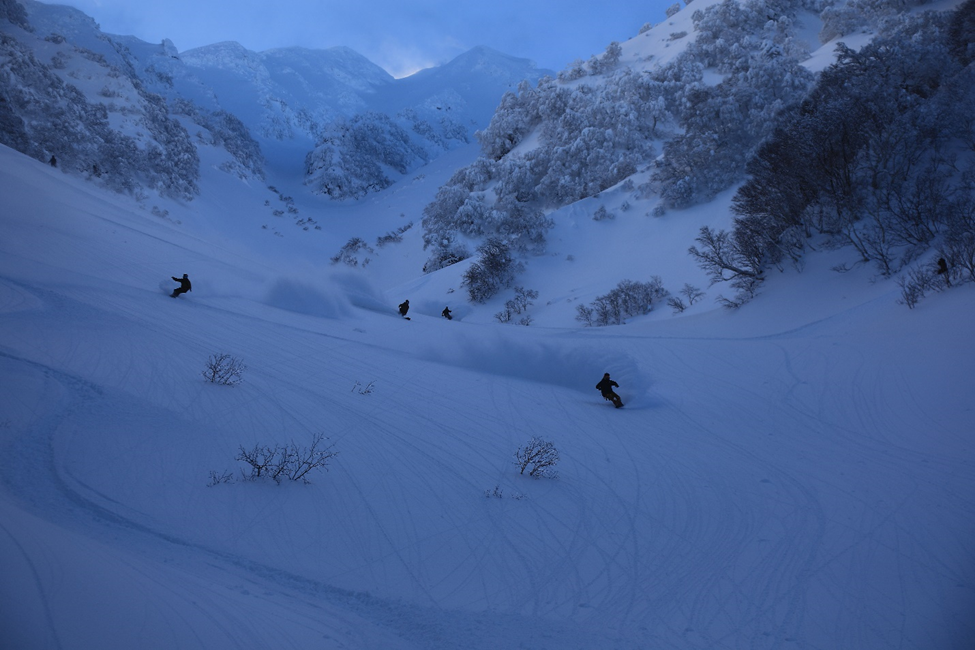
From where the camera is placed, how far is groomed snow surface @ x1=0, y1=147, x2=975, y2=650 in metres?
3.32

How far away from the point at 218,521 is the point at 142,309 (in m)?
7.38

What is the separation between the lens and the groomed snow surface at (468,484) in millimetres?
3324

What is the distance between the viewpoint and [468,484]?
5305mm

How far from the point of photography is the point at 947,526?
4.68 metres

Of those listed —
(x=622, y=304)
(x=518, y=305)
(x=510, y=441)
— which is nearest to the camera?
(x=510, y=441)

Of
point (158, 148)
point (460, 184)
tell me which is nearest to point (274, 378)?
point (460, 184)

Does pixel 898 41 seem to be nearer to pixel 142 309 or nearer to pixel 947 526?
pixel 947 526

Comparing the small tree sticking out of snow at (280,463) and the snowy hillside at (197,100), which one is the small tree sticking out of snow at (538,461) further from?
the snowy hillside at (197,100)

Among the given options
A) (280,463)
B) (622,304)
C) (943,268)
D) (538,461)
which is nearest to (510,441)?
(538,461)

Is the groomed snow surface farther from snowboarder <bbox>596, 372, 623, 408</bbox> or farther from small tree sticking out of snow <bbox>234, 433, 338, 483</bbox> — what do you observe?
snowboarder <bbox>596, 372, 623, 408</bbox>

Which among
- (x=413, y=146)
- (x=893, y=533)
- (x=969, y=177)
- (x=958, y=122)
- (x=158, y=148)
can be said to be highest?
(x=413, y=146)

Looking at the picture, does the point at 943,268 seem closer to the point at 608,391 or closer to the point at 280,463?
the point at 608,391

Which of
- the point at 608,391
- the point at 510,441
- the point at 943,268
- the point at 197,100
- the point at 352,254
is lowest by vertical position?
the point at 510,441

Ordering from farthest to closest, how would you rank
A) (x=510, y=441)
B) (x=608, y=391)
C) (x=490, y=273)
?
(x=490, y=273) → (x=608, y=391) → (x=510, y=441)
